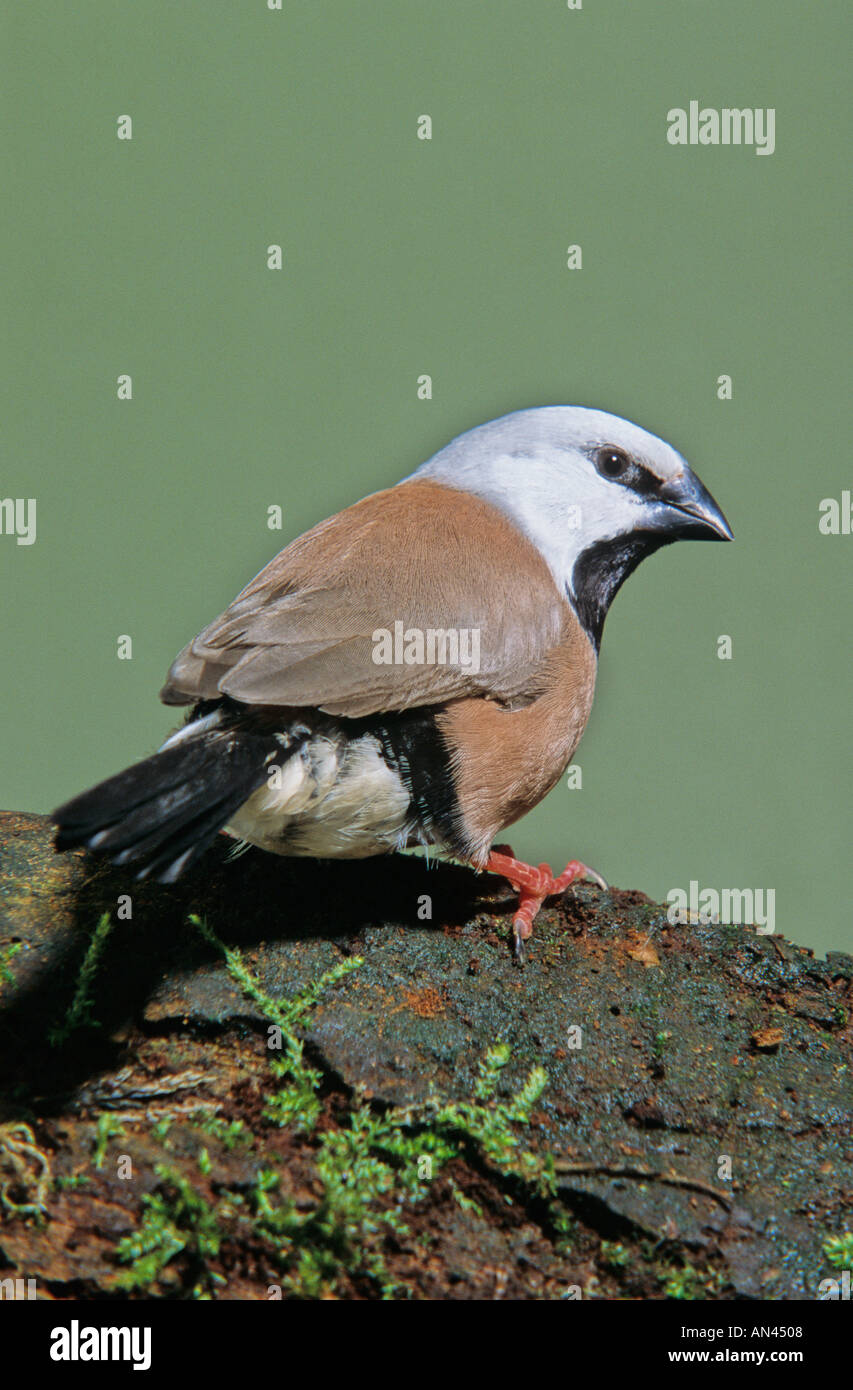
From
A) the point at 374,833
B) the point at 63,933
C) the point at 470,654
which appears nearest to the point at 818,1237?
the point at 374,833

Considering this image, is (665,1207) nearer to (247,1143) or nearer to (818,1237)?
(818,1237)

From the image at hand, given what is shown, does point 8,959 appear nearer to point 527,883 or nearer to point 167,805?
point 167,805

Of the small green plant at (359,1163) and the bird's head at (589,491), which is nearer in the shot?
the small green plant at (359,1163)

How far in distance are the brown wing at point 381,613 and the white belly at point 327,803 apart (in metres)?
0.14

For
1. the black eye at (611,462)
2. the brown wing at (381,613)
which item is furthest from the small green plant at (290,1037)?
the black eye at (611,462)

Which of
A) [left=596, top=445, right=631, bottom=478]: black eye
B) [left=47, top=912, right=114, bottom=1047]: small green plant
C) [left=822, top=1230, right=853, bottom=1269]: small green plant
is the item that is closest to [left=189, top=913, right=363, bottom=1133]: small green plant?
[left=47, top=912, right=114, bottom=1047]: small green plant

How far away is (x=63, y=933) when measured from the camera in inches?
118

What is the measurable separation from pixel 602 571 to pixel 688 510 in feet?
1.24

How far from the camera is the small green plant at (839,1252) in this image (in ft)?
7.84

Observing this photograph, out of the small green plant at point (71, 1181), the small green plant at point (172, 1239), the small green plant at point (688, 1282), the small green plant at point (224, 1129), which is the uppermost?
the small green plant at point (224, 1129)

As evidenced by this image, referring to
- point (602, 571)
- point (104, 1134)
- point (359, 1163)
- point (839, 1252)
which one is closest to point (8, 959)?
point (104, 1134)

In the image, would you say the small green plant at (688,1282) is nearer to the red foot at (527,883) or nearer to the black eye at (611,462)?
the red foot at (527,883)

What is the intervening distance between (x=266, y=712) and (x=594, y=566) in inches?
57.2

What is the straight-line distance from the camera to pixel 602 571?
385 cm
